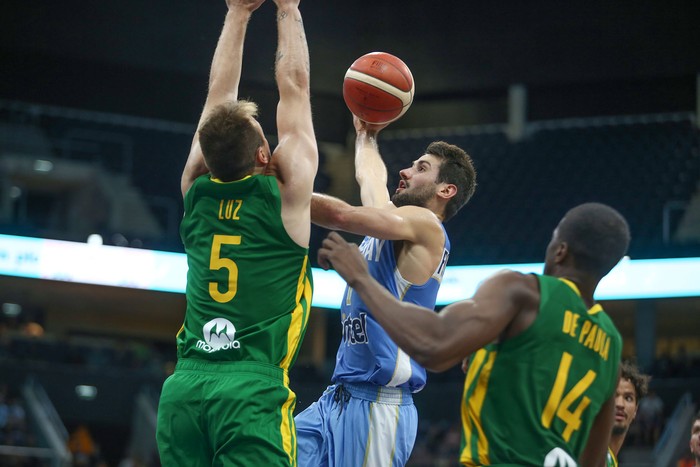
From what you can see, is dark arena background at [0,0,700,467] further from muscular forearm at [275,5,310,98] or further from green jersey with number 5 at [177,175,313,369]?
green jersey with number 5 at [177,175,313,369]

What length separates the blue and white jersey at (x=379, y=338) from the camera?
5.21 metres

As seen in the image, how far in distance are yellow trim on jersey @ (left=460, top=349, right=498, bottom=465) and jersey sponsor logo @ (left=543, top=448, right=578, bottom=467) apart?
8.2 inches

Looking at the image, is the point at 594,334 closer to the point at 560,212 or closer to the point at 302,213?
the point at 302,213

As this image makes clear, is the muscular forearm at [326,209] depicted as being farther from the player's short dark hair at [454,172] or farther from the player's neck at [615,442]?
the player's neck at [615,442]

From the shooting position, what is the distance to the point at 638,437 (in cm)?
1717

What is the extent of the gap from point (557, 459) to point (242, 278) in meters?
1.47

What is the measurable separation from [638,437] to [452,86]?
7.56m

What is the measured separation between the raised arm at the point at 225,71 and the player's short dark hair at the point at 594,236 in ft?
5.59

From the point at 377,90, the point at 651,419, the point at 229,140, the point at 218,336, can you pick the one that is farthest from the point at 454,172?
the point at 651,419

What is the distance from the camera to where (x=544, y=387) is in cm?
343

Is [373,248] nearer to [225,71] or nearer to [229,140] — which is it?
[225,71]

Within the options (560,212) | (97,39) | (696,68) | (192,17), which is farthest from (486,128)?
(97,39)

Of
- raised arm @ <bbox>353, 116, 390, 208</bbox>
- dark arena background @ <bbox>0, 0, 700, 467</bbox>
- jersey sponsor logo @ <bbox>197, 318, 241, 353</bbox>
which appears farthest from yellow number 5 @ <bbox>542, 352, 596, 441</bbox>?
dark arena background @ <bbox>0, 0, 700, 467</bbox>

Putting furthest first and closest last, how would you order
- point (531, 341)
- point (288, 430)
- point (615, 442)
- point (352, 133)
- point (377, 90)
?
point (352, 133) < point (377, 90) < point (615, 442) < point (288, 430) < point (531, 341)
